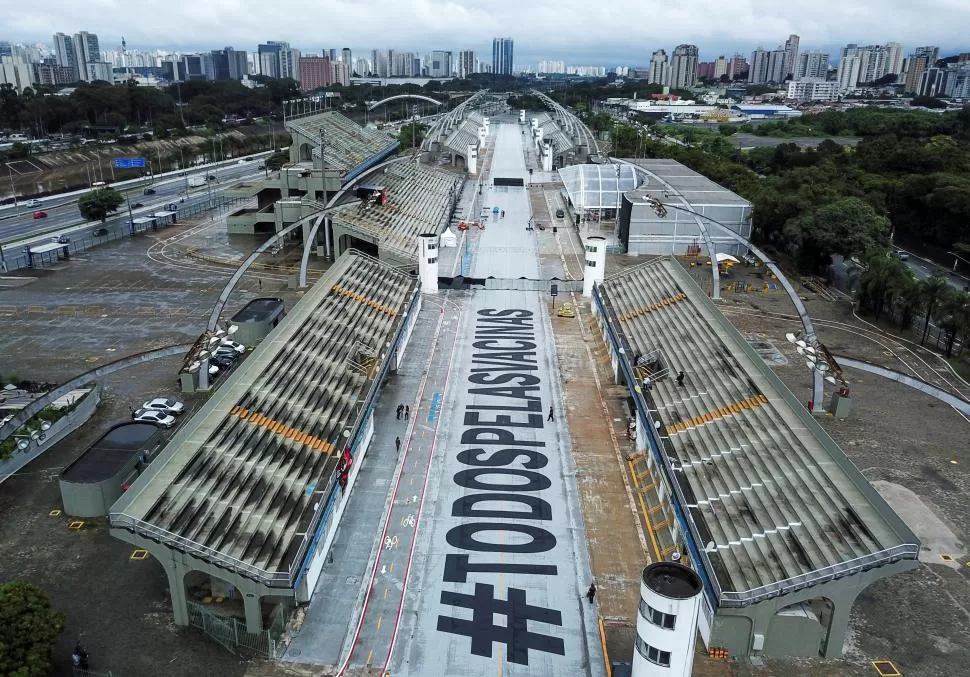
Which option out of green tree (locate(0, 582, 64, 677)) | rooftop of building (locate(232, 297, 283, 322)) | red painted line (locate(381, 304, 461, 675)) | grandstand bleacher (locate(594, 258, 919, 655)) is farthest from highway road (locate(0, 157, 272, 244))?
grandstand bleacher (locate(594, 258, 919, 655))

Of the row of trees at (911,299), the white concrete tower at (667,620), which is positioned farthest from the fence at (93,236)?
the row of trees at (911,299)

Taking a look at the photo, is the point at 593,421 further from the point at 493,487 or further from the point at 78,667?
the point at 78,667

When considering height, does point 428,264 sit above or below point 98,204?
below

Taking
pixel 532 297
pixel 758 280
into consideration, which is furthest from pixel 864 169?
pixel 532 297

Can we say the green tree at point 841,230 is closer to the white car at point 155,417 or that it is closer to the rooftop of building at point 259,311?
the rooftop of building at point 259,311

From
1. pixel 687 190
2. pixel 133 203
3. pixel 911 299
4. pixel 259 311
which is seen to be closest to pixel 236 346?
pixel 259 311

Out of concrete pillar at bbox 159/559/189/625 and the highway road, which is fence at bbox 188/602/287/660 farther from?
the highway road

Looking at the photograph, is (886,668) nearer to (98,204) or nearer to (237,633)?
(237,633)
